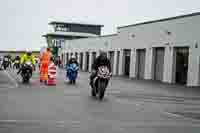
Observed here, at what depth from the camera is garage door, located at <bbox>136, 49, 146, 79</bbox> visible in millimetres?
46931

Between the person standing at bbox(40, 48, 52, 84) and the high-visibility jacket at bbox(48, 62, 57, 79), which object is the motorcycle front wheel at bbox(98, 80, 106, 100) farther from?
the person standing at bbox(40, 48, 52, 84)

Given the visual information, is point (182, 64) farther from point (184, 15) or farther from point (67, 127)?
point (67, 127)

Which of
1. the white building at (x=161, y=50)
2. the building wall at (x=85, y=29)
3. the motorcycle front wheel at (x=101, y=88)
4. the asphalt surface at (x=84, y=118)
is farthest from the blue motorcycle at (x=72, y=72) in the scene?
the building wall at (x=85, y=29)

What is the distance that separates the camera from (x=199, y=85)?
3469cm

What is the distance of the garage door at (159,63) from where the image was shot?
41.9m

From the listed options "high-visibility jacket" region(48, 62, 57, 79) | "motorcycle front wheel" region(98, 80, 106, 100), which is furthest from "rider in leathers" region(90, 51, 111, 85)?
"high-visibility jacket" region(48, 62, 57, 79)

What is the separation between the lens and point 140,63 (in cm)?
4769

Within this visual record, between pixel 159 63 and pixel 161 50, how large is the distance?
1161 millimetres

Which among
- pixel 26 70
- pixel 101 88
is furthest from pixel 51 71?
pixel 101 88

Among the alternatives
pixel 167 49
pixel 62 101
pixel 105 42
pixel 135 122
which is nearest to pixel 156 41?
pixel 167 49

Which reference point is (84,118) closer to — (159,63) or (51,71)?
(51,71)

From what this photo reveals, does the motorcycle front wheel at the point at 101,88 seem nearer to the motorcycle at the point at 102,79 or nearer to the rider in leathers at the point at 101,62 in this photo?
the motorcycle at the point at 102,79

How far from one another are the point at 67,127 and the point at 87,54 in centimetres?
6692

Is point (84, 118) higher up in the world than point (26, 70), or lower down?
lower down
